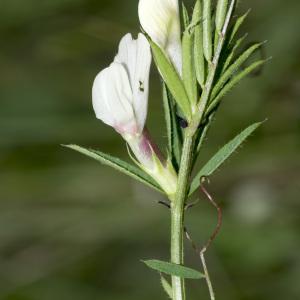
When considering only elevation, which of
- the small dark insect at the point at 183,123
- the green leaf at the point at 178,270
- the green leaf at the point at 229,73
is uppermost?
the green leaf at the point at 229,73

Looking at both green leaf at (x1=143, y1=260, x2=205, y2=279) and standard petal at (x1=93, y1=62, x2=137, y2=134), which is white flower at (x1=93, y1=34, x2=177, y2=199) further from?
green leaf at (x1=143, y1=260, x2=205, y2=279)

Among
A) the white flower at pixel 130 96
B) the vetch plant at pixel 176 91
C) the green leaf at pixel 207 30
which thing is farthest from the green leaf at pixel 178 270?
the green leaf at pixel 207 30

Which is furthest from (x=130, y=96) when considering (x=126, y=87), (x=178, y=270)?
(x=178, y=270)

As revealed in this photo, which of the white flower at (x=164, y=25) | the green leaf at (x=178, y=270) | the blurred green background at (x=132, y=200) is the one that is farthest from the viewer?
the blurred green background at (x=132, y=200)

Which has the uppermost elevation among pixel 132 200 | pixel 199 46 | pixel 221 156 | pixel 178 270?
pixel 132 200

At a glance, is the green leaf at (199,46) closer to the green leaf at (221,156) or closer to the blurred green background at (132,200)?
the green leaf at (221,156)

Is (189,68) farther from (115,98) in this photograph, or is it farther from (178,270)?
(178,270)
